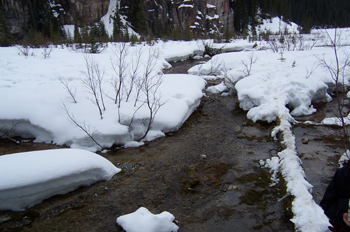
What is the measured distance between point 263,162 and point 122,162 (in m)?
3.20

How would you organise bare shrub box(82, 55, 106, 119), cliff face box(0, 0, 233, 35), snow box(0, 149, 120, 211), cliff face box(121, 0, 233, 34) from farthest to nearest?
cliff face box(121, 0, 233, 34) < cliff face box(0, 0, 233, 35) < bare shrub box(82, 55, 106, 119) < snow box(0, 149, 120, 211)

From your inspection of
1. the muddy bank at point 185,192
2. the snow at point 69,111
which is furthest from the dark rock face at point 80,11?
the muddy bank at point 185,192

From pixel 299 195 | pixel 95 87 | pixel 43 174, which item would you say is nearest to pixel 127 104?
pixel 95 87

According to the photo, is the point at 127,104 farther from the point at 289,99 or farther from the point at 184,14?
the point at 184,14

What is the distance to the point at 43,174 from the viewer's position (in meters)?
3.96

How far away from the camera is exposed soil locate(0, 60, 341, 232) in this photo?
3566mm

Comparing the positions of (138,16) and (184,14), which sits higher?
(184,14)

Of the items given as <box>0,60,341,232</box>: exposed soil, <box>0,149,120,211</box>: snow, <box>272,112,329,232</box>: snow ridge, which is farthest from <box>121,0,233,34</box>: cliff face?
<box>0,149,120,211</box>: snow

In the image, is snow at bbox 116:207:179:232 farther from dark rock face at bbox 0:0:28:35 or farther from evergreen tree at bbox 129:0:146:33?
dark rock face at bbox 0:0:28:35

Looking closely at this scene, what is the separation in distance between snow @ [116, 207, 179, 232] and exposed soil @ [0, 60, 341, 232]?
18 cm

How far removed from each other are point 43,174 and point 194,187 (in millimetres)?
2674

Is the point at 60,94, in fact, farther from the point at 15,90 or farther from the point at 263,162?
the point at 263,162

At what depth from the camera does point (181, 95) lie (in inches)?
338

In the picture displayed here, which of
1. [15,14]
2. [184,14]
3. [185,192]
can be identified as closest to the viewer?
[185,192]
